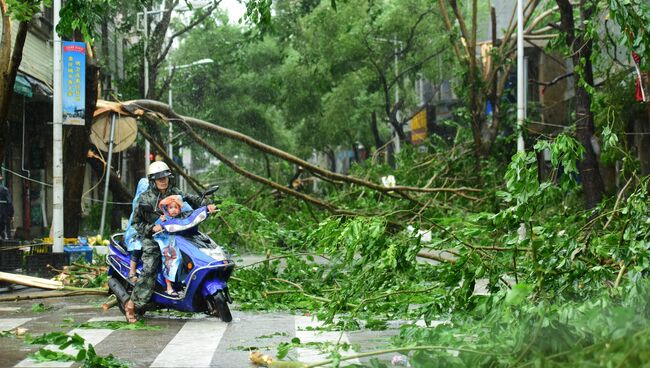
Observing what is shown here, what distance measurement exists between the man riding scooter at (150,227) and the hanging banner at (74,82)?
6702 mm

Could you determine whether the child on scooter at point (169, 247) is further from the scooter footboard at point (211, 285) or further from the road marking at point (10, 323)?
the road marking at point (10, 323)

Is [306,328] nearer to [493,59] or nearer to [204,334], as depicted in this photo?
[204,334]

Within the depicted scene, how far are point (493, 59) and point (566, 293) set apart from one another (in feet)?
56.8

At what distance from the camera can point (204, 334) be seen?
973 centimetres

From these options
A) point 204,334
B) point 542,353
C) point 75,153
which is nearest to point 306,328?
point 204,334

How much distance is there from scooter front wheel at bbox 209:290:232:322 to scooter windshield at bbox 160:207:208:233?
29.2 inches

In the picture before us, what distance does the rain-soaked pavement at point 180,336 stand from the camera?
812cm

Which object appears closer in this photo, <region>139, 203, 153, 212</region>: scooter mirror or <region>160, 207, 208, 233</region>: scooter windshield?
<region>160, 207, 208, 233</region>: scooter windshield

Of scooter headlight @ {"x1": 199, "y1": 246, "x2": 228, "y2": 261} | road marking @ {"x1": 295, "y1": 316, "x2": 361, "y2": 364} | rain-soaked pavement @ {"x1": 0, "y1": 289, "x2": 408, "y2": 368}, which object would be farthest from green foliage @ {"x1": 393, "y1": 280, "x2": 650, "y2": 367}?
scooter headlight @ {"x1": 199, "y1": 246, "x2": 228, "y2": 261}

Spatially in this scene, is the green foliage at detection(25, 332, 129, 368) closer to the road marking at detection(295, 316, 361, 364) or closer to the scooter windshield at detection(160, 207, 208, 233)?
the road marking at detection(295, 316, 361, 364)

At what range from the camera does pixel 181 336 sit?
31.5ft

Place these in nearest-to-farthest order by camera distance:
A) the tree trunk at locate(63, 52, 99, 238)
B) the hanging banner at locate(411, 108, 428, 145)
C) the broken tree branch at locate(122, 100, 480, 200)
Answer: the broken tree branch at locate(122, 100, 480, 200)
the tree trunk at locate(63, 52, 99, 238)
the hanging banner at locate(411, 108, 428, 145)

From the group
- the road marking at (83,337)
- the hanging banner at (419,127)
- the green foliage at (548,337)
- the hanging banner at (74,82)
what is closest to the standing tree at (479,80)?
the hanging banner at (74,82)

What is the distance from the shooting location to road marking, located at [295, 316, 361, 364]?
789 cm
